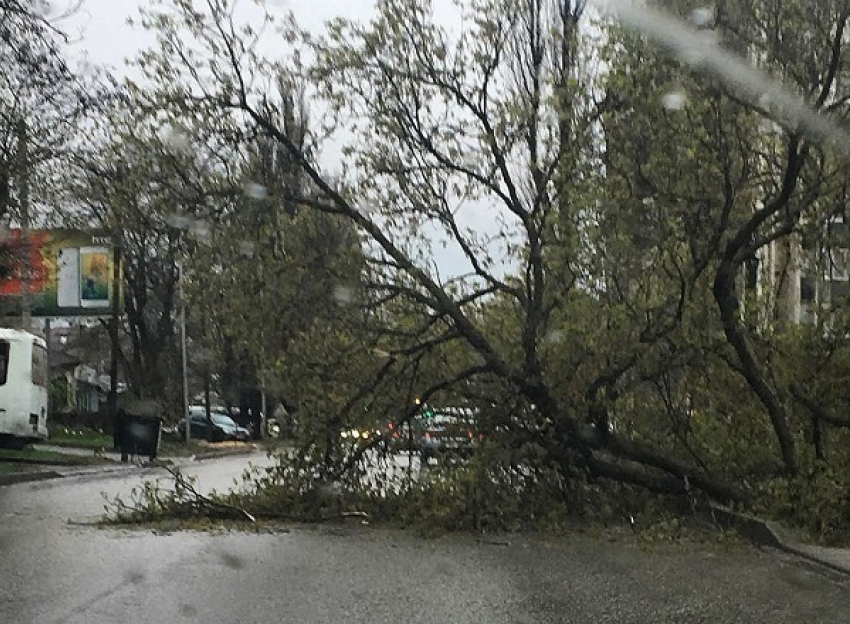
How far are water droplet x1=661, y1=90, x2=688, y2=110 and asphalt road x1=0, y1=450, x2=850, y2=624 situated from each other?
16.2 feet

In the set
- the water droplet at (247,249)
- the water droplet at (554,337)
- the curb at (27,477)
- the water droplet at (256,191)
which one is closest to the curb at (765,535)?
the water droplet at (554,337)

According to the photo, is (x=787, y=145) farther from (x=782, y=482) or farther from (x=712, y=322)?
(x=782, y=482)

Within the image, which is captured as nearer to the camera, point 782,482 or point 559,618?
point 559,618

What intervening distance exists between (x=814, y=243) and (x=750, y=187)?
3.98 feet

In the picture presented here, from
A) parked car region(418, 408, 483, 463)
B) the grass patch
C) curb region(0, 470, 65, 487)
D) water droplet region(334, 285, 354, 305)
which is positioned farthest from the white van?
parked car region(418, 408, 483, 463)

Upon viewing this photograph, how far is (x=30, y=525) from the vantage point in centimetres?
1523

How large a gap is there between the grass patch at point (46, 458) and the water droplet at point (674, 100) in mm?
17427

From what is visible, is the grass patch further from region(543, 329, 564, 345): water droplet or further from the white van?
region(543, 329, 564, 345): water droplet

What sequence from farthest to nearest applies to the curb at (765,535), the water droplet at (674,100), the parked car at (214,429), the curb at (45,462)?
1. the parked car at (214,429)
2. the curb at (45,462)
3. the water droplet at (674,100)
4. the curb at (765,535)

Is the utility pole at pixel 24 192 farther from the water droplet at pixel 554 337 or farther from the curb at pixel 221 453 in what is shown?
the water droplet at pixel 554 337

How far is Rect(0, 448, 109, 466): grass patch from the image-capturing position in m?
28.4

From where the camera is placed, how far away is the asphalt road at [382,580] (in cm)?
929

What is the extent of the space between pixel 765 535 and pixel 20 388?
Answer: 1986 cm

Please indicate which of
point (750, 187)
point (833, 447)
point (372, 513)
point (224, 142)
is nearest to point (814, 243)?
point (750, 187)
